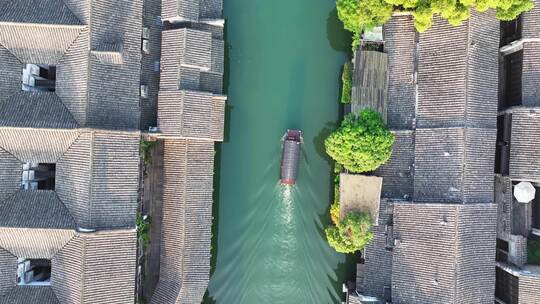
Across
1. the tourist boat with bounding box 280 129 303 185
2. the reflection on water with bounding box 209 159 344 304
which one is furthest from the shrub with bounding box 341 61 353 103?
the reflection on water with bounding box 209 159 344 304

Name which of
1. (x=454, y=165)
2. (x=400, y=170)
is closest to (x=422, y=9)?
(x=454, y=165)

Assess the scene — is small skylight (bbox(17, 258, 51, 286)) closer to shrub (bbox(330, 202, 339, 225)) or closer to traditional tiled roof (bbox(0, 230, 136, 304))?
traditional tiled roof (bbox(0, 230, 136, 304))

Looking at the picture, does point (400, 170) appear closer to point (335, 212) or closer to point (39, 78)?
point (335, 212)

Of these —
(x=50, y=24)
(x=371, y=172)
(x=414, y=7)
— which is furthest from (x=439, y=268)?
(x=50, y=24)

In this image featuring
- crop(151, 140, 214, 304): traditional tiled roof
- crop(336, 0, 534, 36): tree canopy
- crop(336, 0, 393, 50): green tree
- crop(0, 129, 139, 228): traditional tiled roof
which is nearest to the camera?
crop(0, 129, 139, 228): traditional tiled roof

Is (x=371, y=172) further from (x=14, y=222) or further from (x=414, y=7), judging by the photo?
(x=14, y=222)

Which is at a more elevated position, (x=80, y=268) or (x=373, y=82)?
(x=373, y=82)

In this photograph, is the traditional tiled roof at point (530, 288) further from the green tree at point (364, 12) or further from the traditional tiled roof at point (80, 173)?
the traditional tiled roof at point (80, 173)
